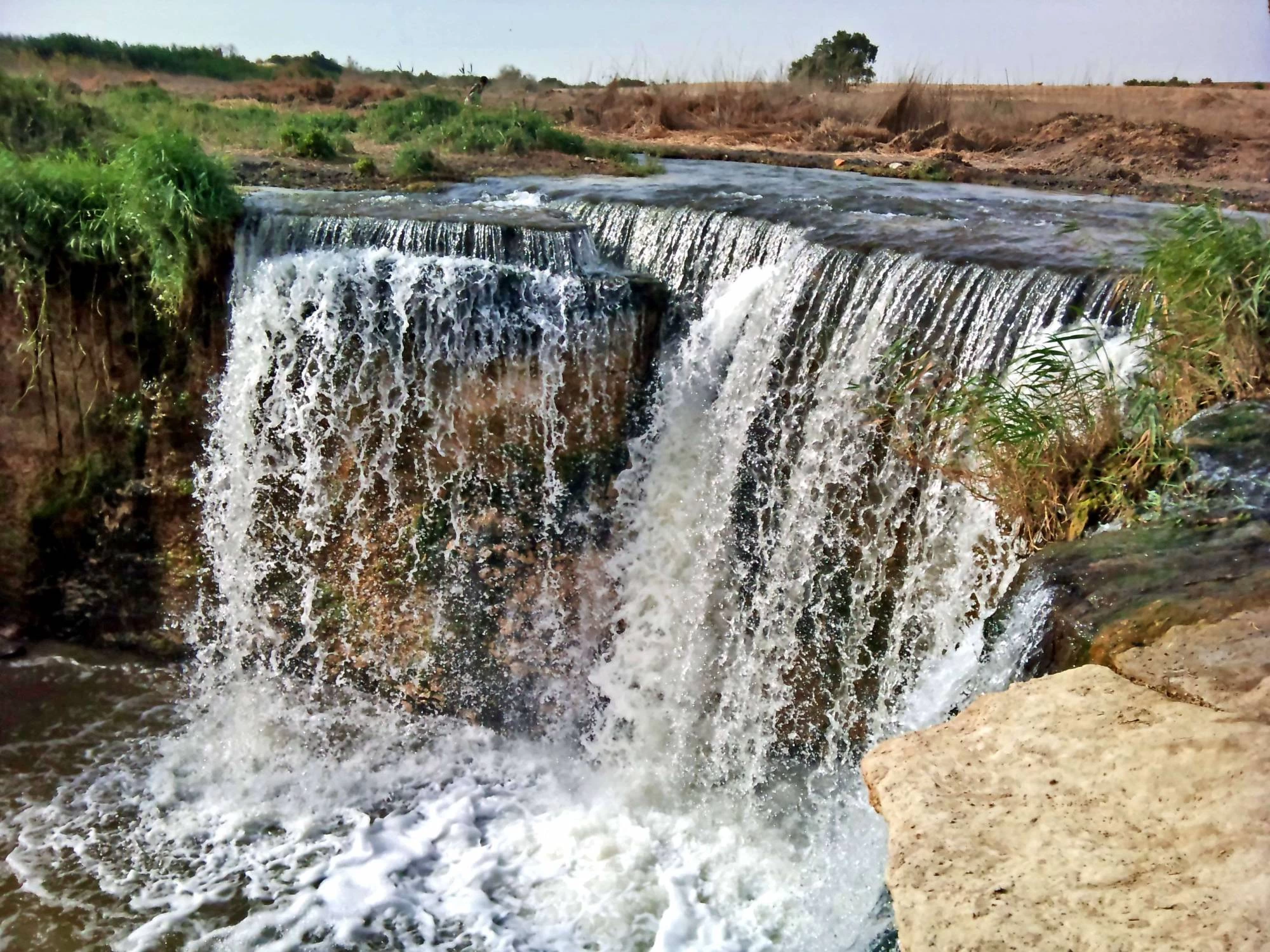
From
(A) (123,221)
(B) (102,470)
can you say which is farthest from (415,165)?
(B) (102,470)

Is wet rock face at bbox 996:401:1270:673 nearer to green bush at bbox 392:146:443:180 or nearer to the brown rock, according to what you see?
the brown rock

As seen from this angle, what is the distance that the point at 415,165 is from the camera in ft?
29.1

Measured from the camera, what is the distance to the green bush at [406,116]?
468 inches

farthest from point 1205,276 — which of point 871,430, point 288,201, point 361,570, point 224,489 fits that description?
point 288,201

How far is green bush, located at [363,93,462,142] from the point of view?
468 inches

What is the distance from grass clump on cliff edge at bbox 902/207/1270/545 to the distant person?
11.6 m

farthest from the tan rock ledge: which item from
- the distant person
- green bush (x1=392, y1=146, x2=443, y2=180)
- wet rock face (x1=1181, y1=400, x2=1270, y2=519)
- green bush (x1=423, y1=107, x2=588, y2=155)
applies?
the distant person

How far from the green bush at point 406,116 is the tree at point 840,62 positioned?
21.5 feet

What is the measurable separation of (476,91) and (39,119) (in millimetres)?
8760

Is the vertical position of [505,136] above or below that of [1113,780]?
above

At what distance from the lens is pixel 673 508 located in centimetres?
556

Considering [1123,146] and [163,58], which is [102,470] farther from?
[163,58]

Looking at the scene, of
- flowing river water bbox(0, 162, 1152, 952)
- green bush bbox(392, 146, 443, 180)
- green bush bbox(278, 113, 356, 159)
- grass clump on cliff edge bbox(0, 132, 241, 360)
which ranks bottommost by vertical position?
flowing river water bbox(0, 162, 1152, 952)

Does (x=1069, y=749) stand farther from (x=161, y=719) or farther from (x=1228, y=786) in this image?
(x=161, y=719)
